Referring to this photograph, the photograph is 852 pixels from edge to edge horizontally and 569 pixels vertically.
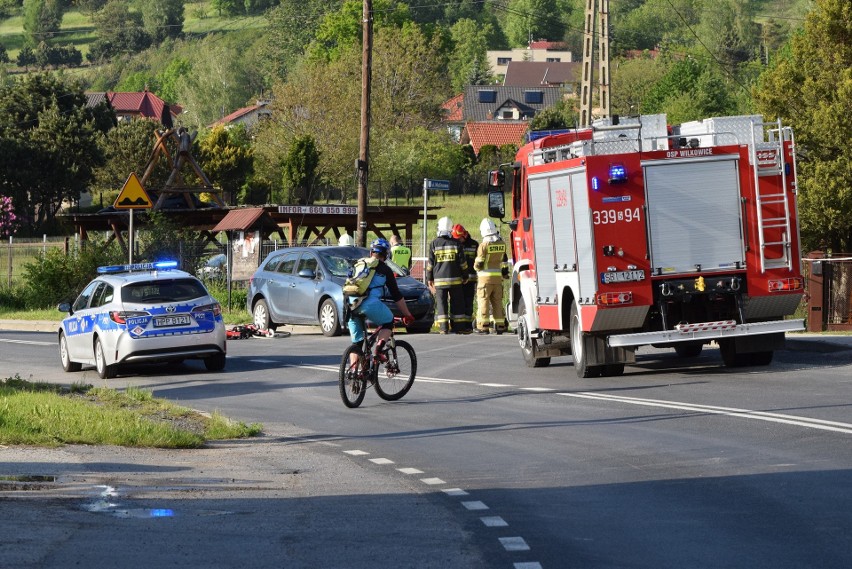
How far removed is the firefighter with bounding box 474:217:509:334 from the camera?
27.3m

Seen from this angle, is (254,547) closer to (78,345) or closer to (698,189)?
(698,189)

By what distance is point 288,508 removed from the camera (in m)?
9.84

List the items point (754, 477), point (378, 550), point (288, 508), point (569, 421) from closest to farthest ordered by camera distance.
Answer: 1. point (378, 550)
2. point (288, 508)
3. point (754, 477)
4. point (569, 421)

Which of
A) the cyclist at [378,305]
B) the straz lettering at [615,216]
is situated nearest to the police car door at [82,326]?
the cyclist at [378,305]

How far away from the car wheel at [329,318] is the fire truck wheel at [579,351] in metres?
9.37

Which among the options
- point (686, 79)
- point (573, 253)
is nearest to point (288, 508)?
point (573, 253)

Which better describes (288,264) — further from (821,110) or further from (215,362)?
(821,110)

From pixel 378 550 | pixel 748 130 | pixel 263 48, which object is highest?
pixel 263 48

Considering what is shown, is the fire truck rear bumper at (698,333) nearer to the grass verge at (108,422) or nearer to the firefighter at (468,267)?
the grass verge at (108,422)

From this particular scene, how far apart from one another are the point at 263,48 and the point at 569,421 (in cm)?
16290

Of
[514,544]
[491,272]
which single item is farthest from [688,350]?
[514,544]

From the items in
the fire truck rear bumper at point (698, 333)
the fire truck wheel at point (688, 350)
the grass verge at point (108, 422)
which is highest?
the fire truck rear bumper at point (698, 333)

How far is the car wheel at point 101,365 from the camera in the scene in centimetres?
2141

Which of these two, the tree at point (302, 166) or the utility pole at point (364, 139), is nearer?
the utility pole at point (364, 139)
